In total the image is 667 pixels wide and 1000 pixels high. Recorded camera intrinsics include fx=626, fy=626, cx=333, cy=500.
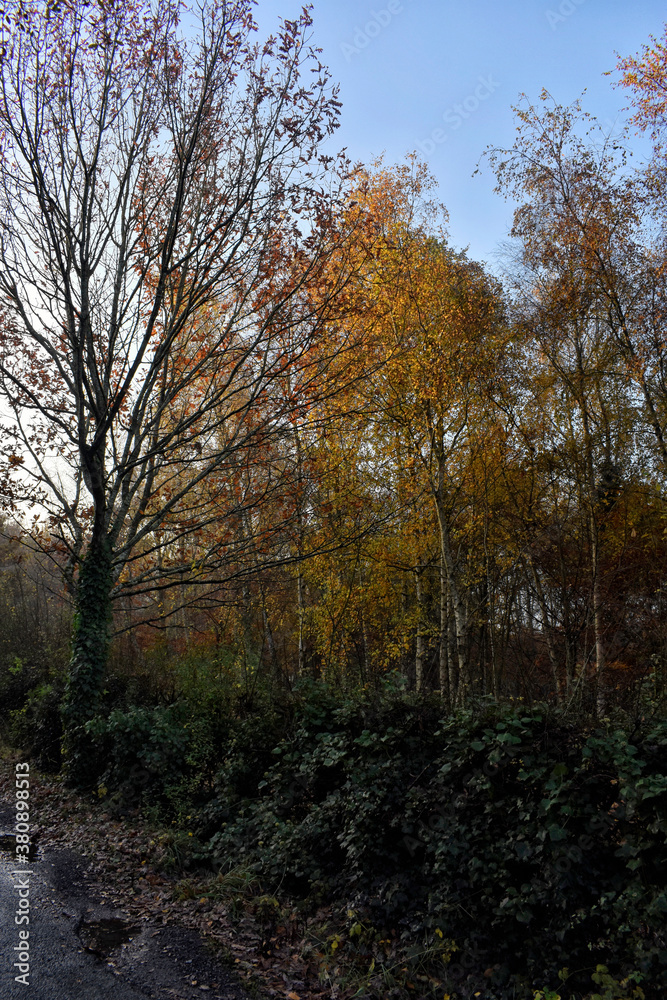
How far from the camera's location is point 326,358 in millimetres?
8984

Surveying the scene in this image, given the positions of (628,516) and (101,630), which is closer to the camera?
(101,630)

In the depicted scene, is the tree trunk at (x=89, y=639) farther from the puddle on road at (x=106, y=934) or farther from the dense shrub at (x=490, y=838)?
the puddle on road at (x=106, y=934)

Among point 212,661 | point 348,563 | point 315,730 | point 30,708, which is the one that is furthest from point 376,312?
point 30,708

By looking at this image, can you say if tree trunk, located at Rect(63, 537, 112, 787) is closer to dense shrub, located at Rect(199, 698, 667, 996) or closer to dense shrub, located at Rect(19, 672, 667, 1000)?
dense shrub, located at Rect(19, 672, 667, 1000)

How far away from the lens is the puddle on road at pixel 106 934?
14.8 ft

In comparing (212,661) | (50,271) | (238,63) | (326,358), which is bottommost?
(212,661)

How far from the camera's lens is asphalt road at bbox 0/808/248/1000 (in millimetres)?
3955

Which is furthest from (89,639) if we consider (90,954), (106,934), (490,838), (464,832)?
(490,838)

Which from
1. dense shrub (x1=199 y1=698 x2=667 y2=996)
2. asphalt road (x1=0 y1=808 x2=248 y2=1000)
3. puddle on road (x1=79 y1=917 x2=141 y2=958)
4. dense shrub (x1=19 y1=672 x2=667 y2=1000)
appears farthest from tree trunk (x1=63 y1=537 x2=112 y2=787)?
puddle on road (x1=79 y1=917 x2=141 y2=958)

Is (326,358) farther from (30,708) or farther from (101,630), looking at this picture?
(30,708)

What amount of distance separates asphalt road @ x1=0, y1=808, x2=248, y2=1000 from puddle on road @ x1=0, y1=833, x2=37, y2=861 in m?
0.84

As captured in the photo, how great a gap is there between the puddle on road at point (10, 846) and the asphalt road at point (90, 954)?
0.84m

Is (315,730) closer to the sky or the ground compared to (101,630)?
closer to the ground

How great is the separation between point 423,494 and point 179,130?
8.35 metres
